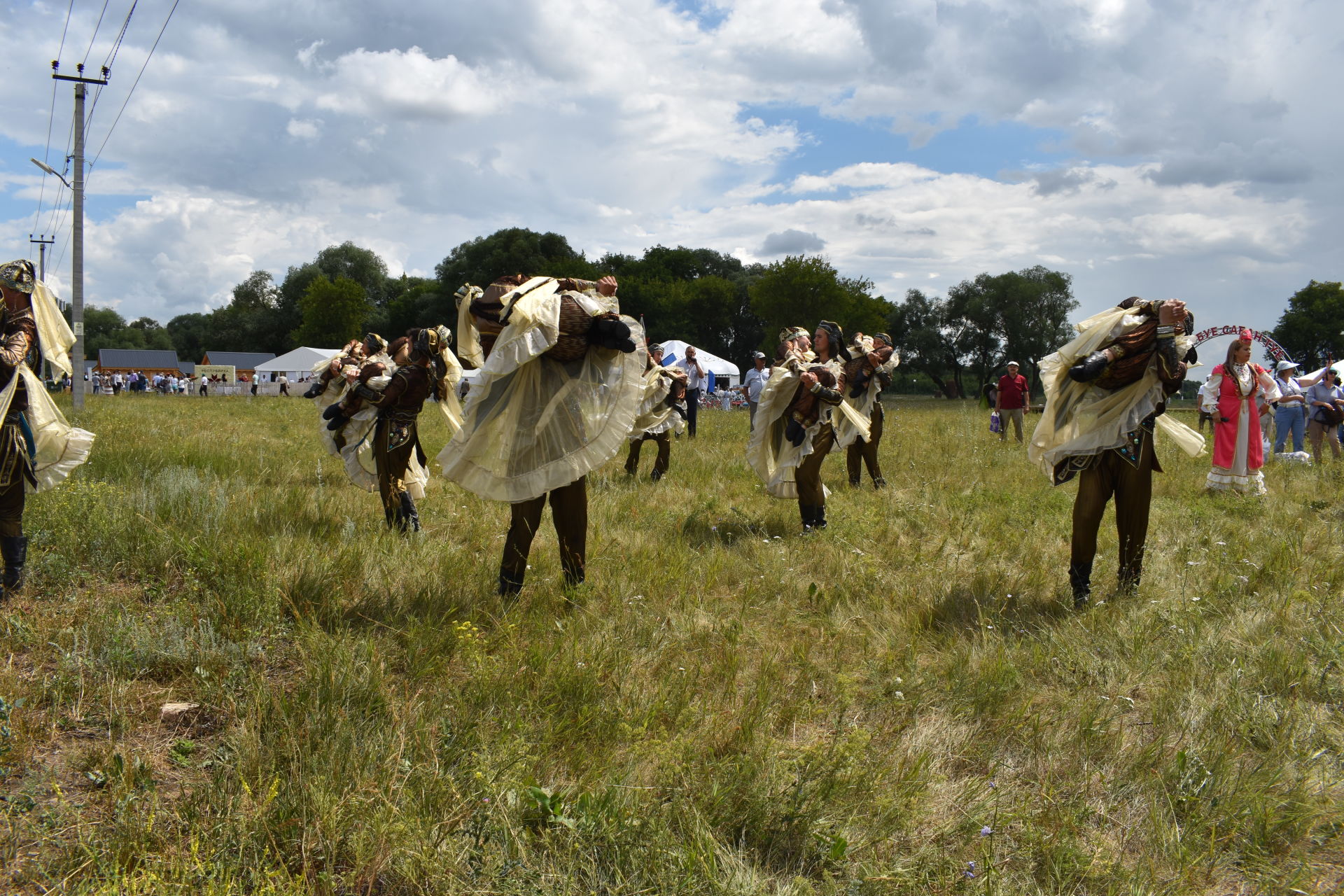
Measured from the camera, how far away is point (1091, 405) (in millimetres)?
5113

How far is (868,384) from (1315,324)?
6265 cm

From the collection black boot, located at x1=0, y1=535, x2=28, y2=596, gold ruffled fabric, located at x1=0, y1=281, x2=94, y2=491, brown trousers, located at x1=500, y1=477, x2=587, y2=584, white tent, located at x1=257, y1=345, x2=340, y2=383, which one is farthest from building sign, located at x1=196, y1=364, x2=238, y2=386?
brown trousers, located at x1=500, y1=477, x2=587, y2=584

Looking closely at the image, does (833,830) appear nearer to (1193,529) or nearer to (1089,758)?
(1089,758)

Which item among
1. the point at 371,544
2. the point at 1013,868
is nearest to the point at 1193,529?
the point at 1013,868

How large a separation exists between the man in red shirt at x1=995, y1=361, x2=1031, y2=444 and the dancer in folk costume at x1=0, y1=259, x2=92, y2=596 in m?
14.0

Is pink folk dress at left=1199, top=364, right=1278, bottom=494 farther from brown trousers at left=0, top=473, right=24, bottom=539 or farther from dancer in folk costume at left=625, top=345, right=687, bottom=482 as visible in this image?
brown trousers at left=0, top=473, right=24, bottom=539

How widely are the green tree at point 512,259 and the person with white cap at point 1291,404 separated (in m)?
48.8

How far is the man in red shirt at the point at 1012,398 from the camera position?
1545 cm

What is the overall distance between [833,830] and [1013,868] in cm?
55

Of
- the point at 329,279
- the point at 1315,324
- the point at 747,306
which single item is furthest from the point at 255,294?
the point at 1315,324

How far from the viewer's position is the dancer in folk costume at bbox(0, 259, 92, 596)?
4555 mm

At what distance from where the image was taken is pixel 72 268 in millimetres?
20281

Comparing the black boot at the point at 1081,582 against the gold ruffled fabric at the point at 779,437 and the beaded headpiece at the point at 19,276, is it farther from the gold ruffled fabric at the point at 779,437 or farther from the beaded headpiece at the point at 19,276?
the beaded headpiece at the point at 19,276

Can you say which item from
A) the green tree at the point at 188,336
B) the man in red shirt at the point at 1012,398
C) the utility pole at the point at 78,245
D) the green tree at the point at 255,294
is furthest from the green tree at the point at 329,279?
the man in red shirt at the point at 1012,398
